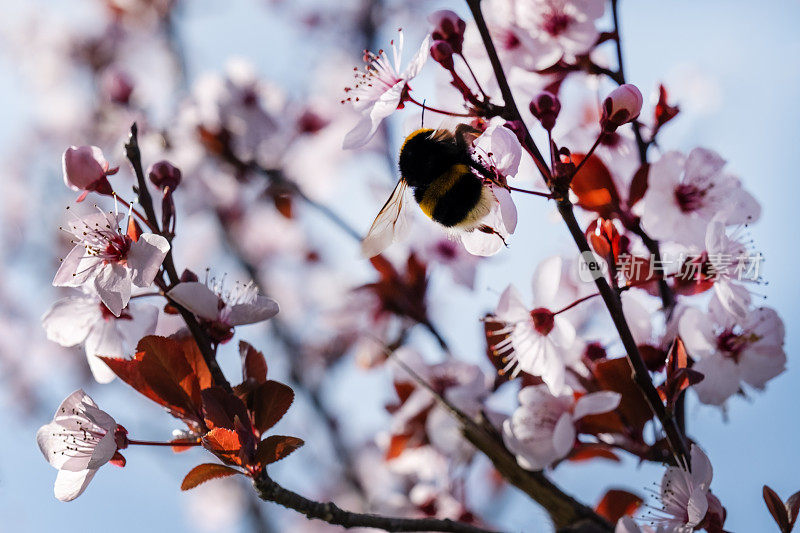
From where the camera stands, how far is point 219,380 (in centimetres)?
98

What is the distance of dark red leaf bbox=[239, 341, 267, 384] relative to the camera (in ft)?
3.41

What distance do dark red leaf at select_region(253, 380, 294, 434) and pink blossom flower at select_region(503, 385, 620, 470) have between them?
40 cm

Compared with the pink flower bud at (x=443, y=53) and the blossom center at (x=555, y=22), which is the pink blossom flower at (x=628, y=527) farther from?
the blossom center at (x=555, y=22)

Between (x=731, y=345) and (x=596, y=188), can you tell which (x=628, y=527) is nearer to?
(x=731, y=345)

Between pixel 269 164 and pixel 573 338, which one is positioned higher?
pixel 269 164

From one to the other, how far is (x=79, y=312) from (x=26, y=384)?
194 inches

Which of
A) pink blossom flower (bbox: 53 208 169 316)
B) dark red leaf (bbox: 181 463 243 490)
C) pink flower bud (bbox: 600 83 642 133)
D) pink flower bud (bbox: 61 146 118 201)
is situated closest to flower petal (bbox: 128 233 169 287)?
pink blossom flower (bbox: 53 208 169 316)

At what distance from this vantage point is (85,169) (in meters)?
1.01

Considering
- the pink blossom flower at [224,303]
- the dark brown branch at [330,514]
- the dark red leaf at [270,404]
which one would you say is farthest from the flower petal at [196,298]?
the dark brown branch at [330,514]

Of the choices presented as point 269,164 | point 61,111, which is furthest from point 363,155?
point 61,111

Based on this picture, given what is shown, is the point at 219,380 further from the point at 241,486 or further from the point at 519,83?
the point at 241,486

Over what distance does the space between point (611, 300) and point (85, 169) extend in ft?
2.47

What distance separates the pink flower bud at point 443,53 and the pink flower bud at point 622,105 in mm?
228

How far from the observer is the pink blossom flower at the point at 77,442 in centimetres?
93
